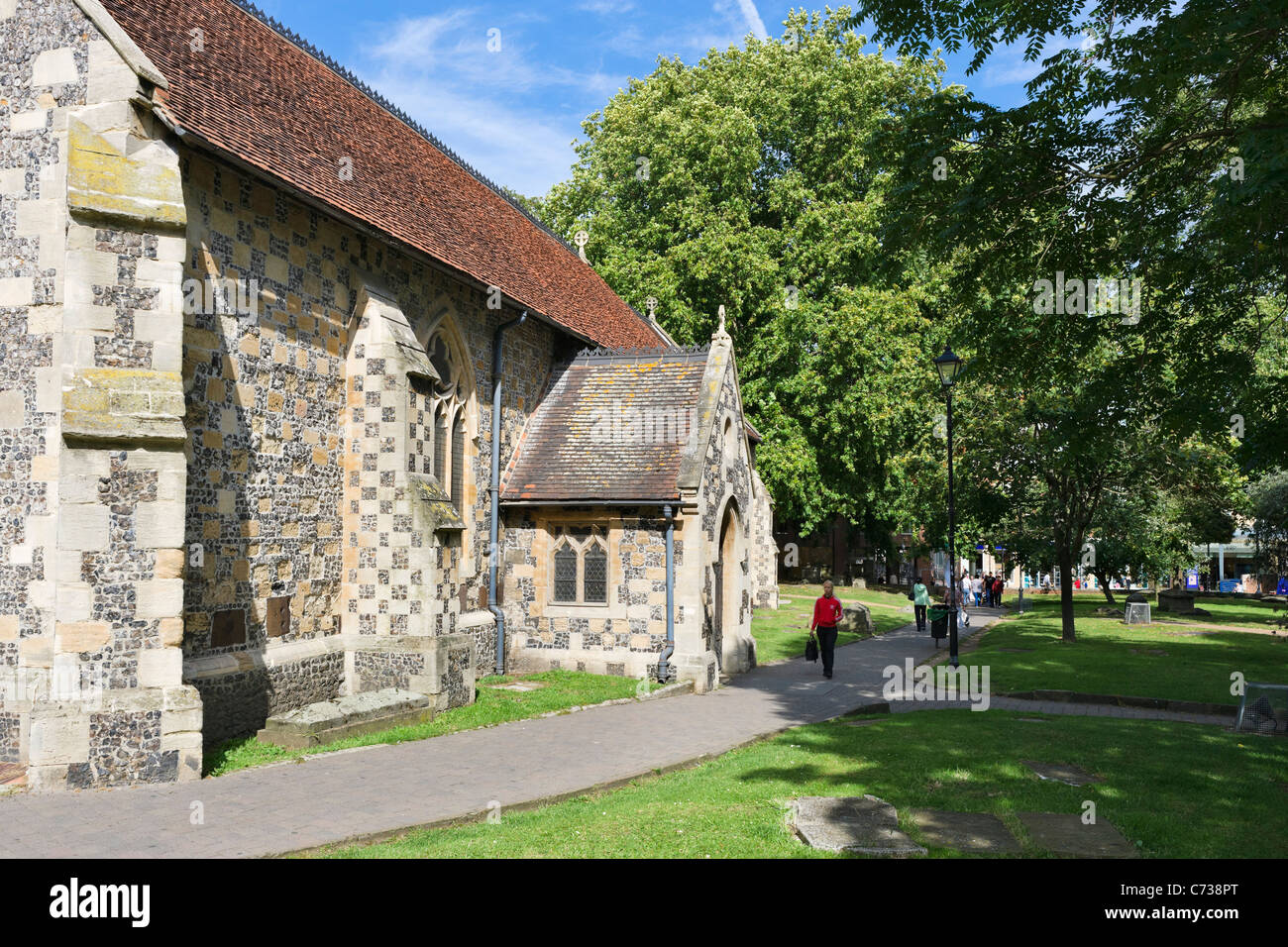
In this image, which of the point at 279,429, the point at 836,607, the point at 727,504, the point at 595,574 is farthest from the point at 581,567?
the point at 279,429

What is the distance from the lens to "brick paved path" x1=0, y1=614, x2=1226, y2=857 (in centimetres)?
697

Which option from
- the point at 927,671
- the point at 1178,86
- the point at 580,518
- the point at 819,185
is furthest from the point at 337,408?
the point at 819,185

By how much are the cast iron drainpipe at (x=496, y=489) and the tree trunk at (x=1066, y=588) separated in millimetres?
15004

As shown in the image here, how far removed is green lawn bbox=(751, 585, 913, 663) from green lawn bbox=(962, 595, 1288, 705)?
13.3 ft

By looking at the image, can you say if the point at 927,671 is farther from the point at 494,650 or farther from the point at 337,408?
the point at 337,408

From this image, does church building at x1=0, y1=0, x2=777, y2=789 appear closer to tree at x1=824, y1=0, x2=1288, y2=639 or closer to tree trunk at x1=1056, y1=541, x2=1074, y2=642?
tree at x1=824, y1=0, x2=1288, y2=639

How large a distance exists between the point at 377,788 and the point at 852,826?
4512 millimetres

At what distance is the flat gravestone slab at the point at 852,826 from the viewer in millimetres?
6133

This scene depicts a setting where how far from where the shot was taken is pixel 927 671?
18.5m

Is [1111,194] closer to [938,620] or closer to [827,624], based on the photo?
[827,624]

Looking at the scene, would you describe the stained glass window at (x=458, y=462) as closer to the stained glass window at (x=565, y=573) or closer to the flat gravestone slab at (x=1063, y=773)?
A: the stained glass window at (x=565, y=573)

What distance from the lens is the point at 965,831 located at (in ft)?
22.0

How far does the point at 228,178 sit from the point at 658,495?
8427 mm

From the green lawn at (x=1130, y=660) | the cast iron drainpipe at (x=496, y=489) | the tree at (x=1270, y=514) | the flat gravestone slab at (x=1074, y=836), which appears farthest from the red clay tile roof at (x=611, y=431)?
the tree at (x=1270, y=514)
